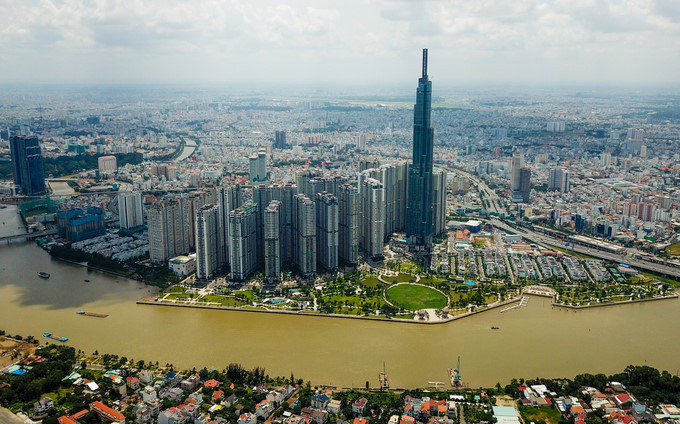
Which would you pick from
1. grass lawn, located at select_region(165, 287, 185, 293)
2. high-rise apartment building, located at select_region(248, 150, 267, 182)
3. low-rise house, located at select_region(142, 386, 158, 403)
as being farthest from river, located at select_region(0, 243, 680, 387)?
high-rise apartment building, located at select_region(248, 150, 267, 182)

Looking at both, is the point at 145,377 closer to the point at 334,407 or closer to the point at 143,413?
the point at 143,413

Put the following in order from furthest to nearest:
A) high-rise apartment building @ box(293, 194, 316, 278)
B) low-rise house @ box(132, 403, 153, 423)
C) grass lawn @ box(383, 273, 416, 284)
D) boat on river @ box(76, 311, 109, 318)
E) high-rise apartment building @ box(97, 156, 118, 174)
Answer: high-rise apartment building @ box(97, 156, 118, 174), high-rise apartment building @ box(293, 194, 316, 278), grass lawn @ box(383, 273, 416, 284), boat on river @ box(76, 311, 109, 318), low-rise house @ box(132, 403, 153, 423)

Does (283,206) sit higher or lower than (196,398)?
higher

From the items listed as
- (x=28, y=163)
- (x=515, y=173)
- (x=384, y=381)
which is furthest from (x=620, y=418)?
(x=28, y=163)

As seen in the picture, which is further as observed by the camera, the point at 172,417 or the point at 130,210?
the point at 130,210

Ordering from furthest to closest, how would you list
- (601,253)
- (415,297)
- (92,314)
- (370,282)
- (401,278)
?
(601,253) → (401,278) → (370,282) → (415,297) → (92,314)

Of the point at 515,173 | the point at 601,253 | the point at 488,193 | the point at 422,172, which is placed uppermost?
the point at 422,172

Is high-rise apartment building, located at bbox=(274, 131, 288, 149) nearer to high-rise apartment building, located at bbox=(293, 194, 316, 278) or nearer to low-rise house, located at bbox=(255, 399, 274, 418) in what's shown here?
high-rise apartment building, located at bbox=(293, 194, 316, 278)

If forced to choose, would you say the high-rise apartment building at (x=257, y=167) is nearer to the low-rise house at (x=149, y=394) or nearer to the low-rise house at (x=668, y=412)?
the low-rise house at (x=149, y=394)
